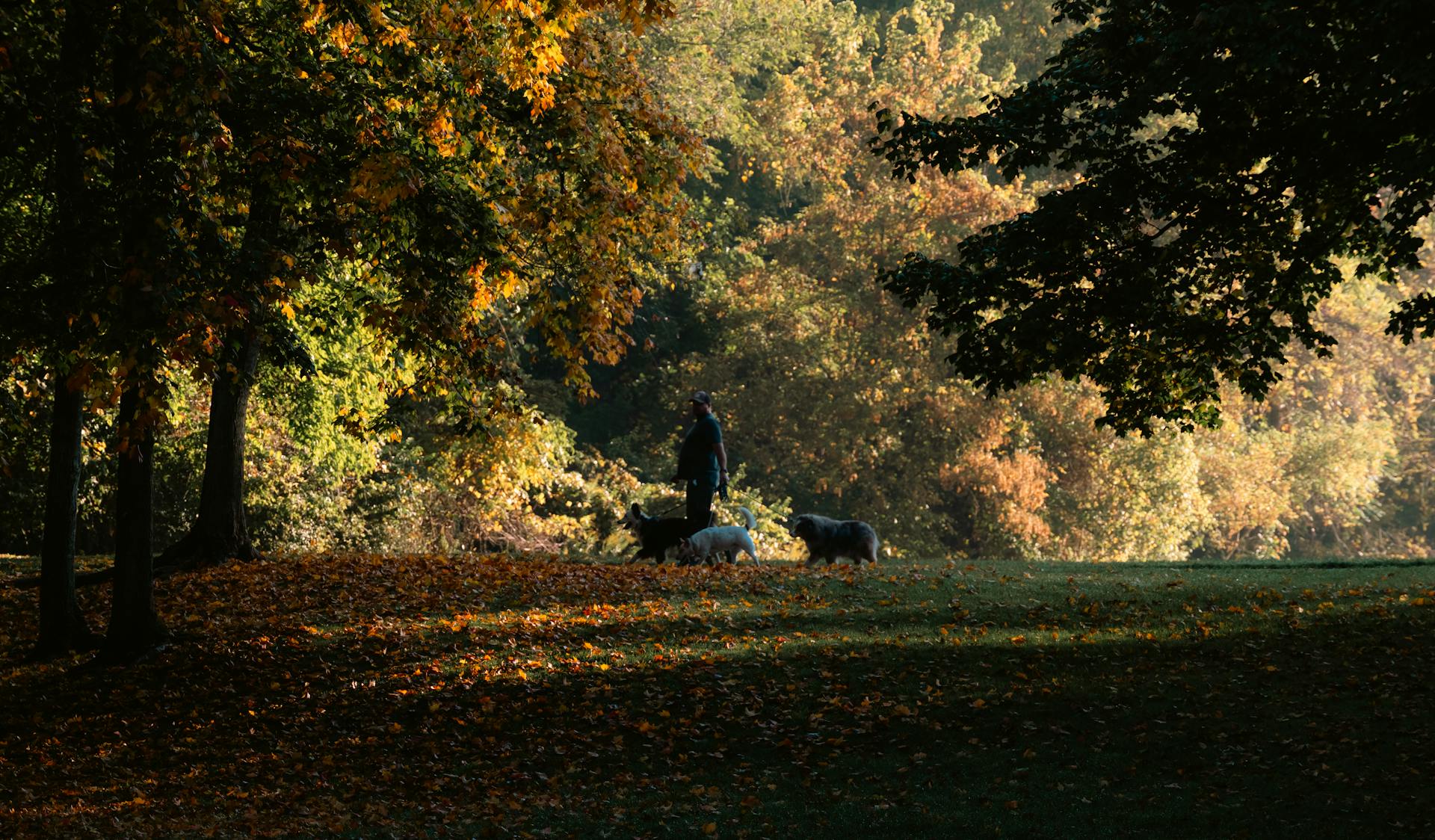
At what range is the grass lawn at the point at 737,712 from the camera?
29.8 feet

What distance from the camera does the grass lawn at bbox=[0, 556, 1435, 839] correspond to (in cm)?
908

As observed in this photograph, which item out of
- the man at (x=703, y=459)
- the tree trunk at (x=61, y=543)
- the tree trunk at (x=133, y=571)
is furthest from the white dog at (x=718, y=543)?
the tree trunk at (x=61, y=543)

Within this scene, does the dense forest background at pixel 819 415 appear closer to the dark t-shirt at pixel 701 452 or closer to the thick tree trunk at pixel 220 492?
the thick tree trunk at pixel 220 492

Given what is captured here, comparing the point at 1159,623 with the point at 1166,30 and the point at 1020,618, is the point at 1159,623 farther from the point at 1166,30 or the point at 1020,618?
the point at 1166,30

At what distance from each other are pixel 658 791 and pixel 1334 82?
7.62 m

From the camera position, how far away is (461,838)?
28.5 ft

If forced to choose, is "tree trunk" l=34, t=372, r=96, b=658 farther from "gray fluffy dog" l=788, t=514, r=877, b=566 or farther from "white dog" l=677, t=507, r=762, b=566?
→ "gray fluffy dog" l=788, t=514, r=877, b=566

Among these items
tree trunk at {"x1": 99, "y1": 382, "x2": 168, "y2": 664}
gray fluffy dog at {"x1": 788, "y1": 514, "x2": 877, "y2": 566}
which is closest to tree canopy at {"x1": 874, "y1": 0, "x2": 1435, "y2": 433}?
gray fluffy dog at {"x1": 788, "y1": 514, "x2": 877, "y2": 566}

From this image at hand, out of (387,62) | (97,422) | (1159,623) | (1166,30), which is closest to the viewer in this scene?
(1166,30)

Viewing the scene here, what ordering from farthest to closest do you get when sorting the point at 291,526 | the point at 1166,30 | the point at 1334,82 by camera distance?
the point at 291,526
the point at 1166,30
the point at 1334,82

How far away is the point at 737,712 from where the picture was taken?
11250 mm

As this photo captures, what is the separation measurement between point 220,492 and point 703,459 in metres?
6.19

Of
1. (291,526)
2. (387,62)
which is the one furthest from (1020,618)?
(291,526)

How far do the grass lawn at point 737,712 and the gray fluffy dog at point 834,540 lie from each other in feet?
7.60
